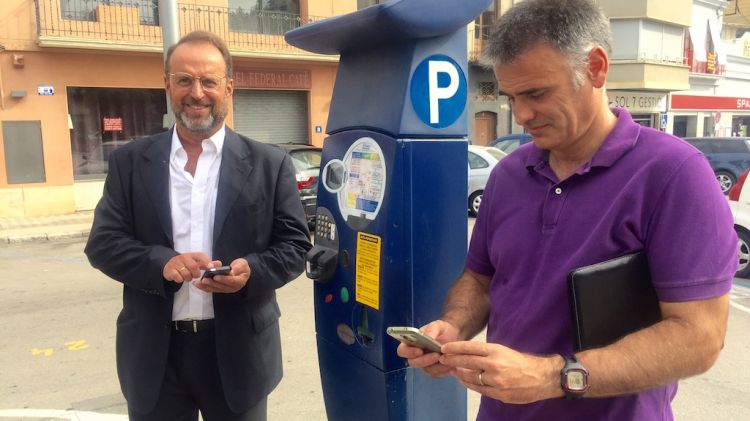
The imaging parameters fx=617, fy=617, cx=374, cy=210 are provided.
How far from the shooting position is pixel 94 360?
14.5 ft

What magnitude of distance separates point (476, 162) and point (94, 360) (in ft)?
26.1

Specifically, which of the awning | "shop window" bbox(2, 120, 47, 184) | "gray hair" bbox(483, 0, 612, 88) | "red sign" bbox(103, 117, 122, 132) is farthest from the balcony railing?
the awning

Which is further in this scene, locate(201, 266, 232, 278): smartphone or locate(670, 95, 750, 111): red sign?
locate(670, 95, 750, 111): red sign

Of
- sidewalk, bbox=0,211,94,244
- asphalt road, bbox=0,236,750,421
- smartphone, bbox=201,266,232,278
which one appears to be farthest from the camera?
sidewalk, bbox=0,211,94,244

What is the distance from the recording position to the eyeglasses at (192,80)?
2.13 meters

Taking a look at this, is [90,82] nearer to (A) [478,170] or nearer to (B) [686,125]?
(A) [478,170]

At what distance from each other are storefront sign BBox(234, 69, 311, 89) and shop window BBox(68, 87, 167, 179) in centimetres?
186

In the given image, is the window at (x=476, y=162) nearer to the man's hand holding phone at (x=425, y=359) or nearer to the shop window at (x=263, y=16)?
the shop window at (x=263, y=16)

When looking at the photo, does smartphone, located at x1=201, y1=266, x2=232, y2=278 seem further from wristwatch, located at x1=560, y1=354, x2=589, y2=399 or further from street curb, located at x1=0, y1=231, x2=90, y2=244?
street curb, located at x1=0, y1=231, x2=90, y2=244

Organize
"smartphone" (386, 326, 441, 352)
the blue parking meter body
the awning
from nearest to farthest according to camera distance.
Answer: "smartphone" (386, 326, 441, 352) < the blue parking meter body < the awning

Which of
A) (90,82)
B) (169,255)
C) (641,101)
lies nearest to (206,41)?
(169,255)

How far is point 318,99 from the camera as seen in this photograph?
1562 cm

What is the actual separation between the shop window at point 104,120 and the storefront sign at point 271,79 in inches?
73.2

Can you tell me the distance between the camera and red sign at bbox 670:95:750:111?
2642cm
